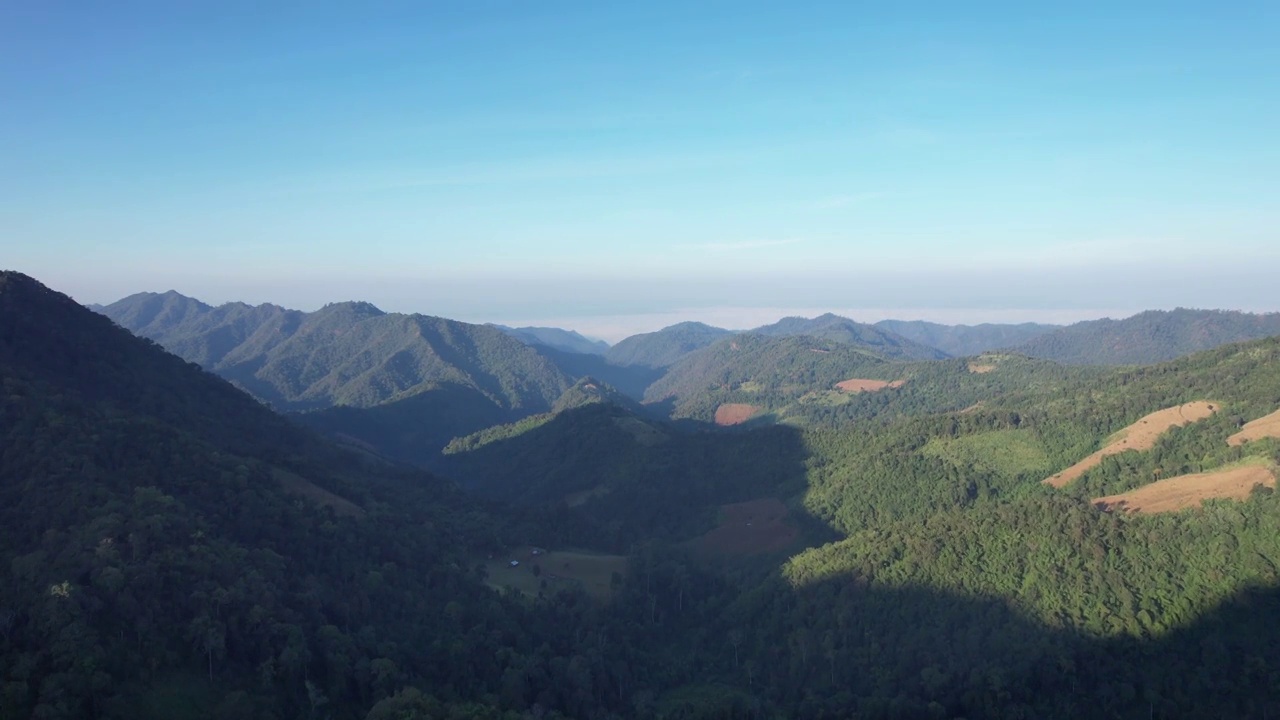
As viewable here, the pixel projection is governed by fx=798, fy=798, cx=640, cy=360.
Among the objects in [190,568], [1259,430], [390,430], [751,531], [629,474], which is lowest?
[751,531]

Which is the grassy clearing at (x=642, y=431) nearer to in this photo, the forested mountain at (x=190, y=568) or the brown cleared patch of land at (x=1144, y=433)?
the forested mountain at (x=190, y=568)

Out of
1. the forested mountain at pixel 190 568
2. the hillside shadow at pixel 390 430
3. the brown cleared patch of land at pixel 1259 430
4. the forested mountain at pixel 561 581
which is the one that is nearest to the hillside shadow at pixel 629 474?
the forested mountain at pixel 561 581

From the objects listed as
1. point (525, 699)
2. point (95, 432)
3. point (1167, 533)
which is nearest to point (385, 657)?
point (525, 699)

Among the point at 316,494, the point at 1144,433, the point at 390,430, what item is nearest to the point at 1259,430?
the point at 1144,433

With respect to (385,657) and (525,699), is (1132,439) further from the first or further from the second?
(385,657)

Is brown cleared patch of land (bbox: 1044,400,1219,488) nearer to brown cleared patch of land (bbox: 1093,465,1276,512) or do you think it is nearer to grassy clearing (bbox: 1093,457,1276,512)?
grassy clearing (bbox: 1093,457,1276,512)

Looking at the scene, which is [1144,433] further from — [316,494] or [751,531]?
[316,494]
